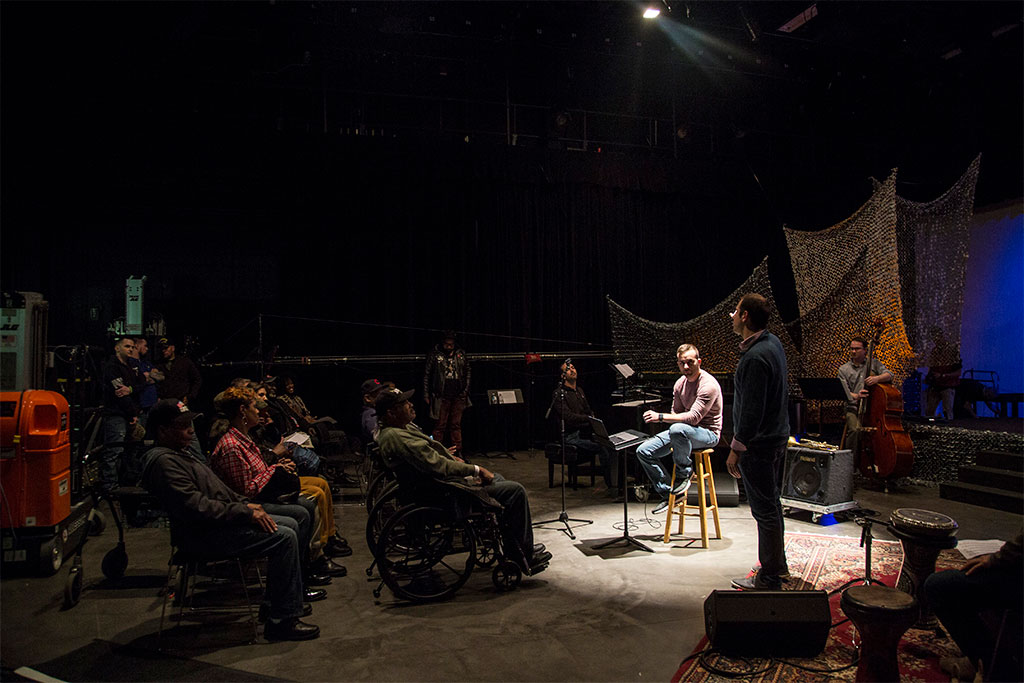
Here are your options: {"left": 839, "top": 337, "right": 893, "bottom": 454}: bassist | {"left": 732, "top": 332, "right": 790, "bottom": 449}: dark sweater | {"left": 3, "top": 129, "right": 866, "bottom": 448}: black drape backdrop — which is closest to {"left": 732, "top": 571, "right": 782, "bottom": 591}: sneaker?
{"left": 732, "top": 332, "right": 790, "bottom": 449}: dark sweater

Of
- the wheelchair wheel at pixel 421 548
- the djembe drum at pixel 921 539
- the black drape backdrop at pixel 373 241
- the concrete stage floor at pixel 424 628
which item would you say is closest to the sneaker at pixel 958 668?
the djembe drum at pixel 921 539

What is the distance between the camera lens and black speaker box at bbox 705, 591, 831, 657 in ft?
Answer: 9.86

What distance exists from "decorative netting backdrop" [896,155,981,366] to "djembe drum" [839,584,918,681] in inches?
225

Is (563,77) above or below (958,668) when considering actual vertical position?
above

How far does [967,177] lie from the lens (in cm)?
711

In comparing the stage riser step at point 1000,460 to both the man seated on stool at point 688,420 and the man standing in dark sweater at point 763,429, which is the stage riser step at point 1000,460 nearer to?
the man seated on stool at point 688,420

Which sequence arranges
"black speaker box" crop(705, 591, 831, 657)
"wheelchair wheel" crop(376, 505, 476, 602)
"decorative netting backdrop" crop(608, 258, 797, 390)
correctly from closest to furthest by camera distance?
"black speaker box" crop(705, 591, 831, 657) < "wheelchair wheel" crop(376, 505, 476, 602) < "decorative netting backdrop" crop(608, 258, 797, 390)

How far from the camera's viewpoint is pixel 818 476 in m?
5.75

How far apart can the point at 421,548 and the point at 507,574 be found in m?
0.56

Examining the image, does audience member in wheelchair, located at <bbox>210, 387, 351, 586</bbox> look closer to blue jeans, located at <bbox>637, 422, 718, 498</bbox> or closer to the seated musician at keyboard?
blue jeans, located at <bbox>637, 422, 718, 498</bbox>

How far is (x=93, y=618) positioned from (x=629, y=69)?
9.65 meters

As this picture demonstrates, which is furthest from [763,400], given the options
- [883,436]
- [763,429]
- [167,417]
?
[883,436]

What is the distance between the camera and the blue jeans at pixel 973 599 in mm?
2443

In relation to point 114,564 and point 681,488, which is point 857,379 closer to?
point 681,488
